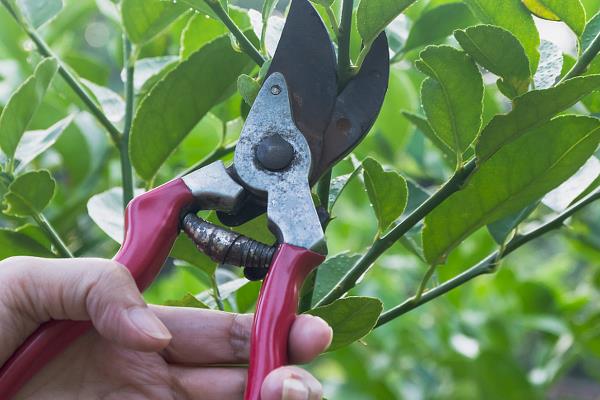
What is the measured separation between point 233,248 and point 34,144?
0.30 m

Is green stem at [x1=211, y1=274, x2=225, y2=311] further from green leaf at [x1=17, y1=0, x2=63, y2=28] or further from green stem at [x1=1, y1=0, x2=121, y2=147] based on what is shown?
green leaf at [x1=17, y1=0, x2=63, y2=28]

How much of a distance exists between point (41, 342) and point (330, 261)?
0.26m

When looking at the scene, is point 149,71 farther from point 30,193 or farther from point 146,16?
point 30,193

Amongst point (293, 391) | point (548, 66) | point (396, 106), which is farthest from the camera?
point (396, 106)

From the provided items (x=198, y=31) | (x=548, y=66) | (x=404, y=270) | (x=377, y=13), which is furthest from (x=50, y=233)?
(x=404, y=270)

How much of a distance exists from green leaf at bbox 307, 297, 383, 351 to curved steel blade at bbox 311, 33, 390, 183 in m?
0.11

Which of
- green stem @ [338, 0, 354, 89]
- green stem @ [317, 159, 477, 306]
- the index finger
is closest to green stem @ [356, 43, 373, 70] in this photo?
green stem @ [338, 0, 354, 89]

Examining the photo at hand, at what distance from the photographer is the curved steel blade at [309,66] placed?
654 millimetres

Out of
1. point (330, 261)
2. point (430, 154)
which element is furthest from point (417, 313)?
point (330, 261)

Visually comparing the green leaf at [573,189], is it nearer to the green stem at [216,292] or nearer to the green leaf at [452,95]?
the green leaf at [452,95]

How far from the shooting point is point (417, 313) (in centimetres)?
151

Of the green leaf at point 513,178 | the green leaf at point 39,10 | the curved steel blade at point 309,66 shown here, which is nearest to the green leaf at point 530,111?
the green leaf at point 513,178

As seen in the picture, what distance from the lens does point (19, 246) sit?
0.78m

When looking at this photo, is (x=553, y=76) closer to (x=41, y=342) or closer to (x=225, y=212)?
(x=225, y=212)
